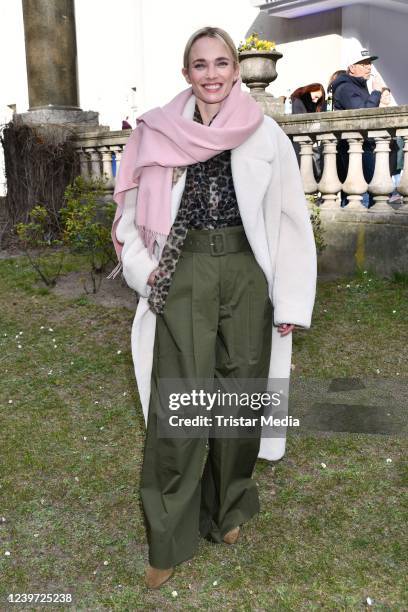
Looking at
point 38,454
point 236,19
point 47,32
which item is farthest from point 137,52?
point 38,454

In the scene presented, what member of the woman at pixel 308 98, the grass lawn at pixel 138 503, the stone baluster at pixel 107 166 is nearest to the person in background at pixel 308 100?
the woman at pixel 308 98

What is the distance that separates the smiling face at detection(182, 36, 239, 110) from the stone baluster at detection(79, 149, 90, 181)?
23.7ft

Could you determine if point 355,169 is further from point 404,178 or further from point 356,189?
point 404,178

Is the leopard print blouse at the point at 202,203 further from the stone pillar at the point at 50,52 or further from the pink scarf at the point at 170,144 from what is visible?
the stone pillar at the point at 50,52

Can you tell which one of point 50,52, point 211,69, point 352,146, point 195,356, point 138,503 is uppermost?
point 50,52

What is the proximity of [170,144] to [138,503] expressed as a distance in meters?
1.84

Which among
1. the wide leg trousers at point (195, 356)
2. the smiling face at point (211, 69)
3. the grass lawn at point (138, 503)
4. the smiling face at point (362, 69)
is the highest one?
the smiling face at point (362, 69)

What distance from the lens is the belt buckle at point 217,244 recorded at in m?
2.63

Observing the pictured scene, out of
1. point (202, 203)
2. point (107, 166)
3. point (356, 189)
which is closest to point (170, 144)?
point (202, 203)

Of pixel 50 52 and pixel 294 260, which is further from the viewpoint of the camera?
pixel 50 52

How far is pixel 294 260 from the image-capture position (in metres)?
2.82

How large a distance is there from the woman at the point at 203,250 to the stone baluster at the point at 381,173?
13.9 ft

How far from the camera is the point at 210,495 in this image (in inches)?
120

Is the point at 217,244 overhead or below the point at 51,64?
below
